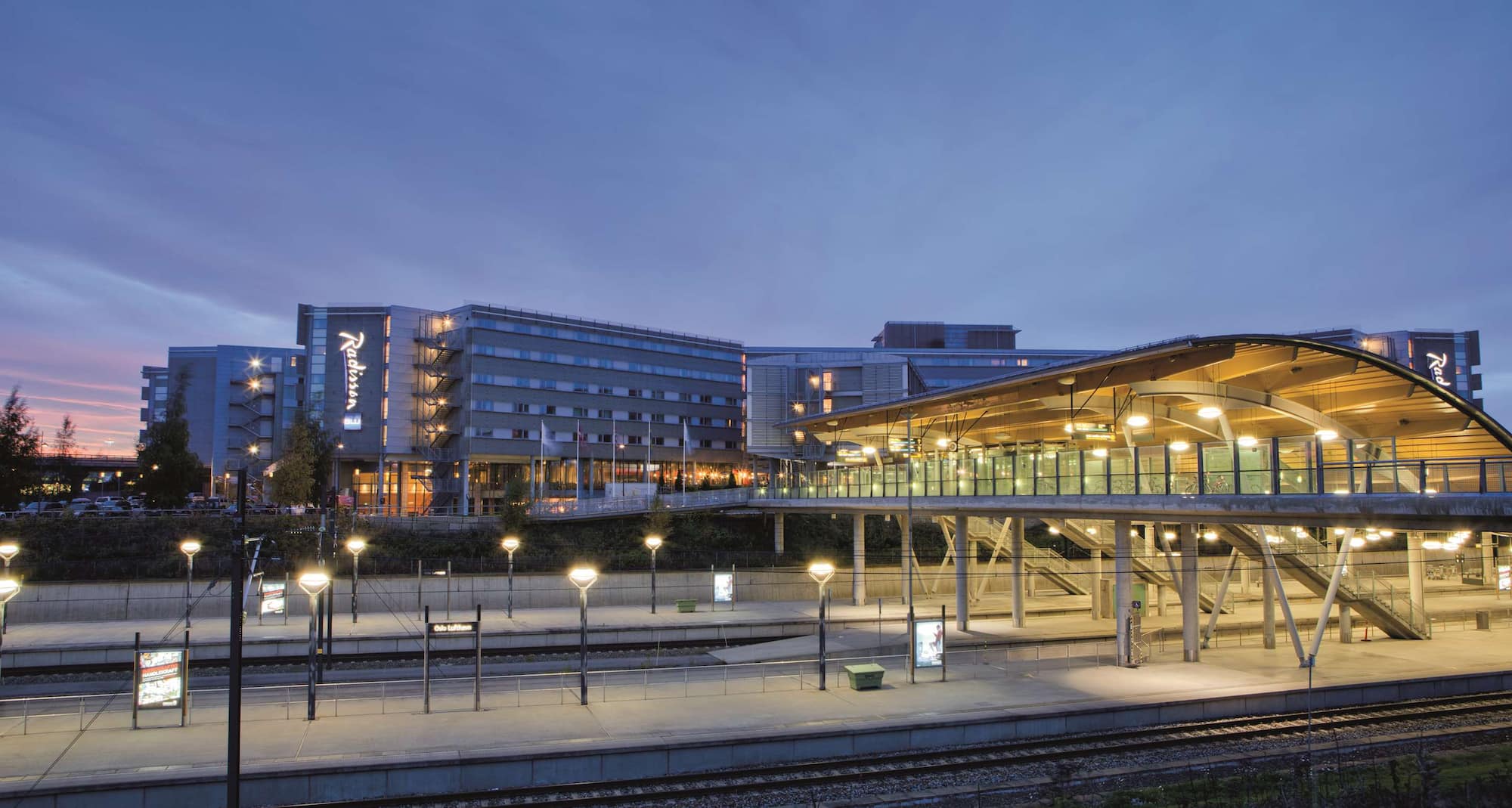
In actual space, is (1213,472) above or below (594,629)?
above

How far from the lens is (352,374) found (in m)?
72.4

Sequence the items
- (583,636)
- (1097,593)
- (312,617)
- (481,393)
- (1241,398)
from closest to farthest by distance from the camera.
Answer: (312,617), (583,636), (1241,398), (1097,593), (481,393)

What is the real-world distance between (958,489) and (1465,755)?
16718mm

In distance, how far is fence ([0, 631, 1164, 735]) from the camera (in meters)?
19.5

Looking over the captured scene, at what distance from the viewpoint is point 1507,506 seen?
1599 centimetres

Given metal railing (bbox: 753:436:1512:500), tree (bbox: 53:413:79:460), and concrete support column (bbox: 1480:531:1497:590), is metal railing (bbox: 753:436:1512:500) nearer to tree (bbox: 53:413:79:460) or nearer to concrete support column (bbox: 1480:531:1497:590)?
concrete support column (bbox: 1480:531:1497:590)

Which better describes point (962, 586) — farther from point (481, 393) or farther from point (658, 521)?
point (481, 393)

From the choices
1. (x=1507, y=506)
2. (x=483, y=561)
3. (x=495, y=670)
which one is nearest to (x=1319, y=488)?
(x=1507, y=506)

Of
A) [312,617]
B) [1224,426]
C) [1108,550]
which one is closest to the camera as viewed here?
[312,617]

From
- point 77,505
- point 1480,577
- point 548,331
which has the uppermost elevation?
point 548,331

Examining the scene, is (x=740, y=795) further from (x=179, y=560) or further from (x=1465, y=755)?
(x=179, y=560)

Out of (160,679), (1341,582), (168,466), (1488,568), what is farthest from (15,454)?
(1488,568)

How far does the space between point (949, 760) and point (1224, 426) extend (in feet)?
50.2

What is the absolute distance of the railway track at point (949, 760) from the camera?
15.4m
